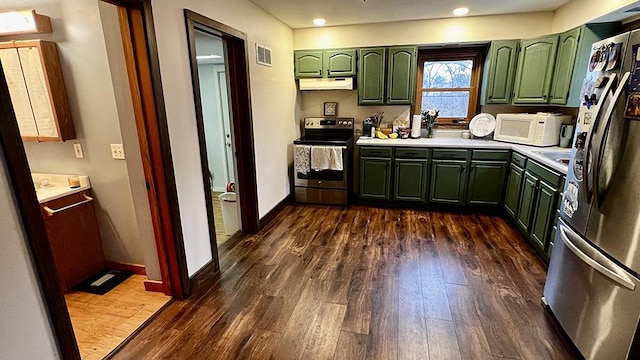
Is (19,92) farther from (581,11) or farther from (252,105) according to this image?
(581,11)

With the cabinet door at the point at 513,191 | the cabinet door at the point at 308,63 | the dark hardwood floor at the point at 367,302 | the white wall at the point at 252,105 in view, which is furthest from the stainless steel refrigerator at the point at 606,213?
the cabinet door at the point at 308,63

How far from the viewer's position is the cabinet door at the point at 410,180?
12.7ft

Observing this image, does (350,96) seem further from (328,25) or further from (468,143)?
(468,143)

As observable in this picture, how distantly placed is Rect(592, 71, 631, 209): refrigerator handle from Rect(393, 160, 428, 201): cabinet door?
2.27m

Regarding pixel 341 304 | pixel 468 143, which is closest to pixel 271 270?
pixel 341 304

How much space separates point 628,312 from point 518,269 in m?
1.24

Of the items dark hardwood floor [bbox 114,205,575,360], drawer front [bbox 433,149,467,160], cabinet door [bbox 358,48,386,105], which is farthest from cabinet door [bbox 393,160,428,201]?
cabinet door [bbox 358,48,386,105]

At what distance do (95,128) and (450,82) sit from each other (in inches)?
160

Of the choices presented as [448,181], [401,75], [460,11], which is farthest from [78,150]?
[460,11]

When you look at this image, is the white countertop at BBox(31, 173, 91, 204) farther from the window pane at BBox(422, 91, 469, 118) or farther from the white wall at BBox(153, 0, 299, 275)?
the window pane at BBox(422, 91, 469, 118)

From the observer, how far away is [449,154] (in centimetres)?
374

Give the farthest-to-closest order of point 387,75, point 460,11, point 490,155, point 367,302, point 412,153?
point 387,75, point 412,153, point 490,155, point 460,11, point 367,302

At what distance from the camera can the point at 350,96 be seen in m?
4.39

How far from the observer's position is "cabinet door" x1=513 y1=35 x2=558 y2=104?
325cm
